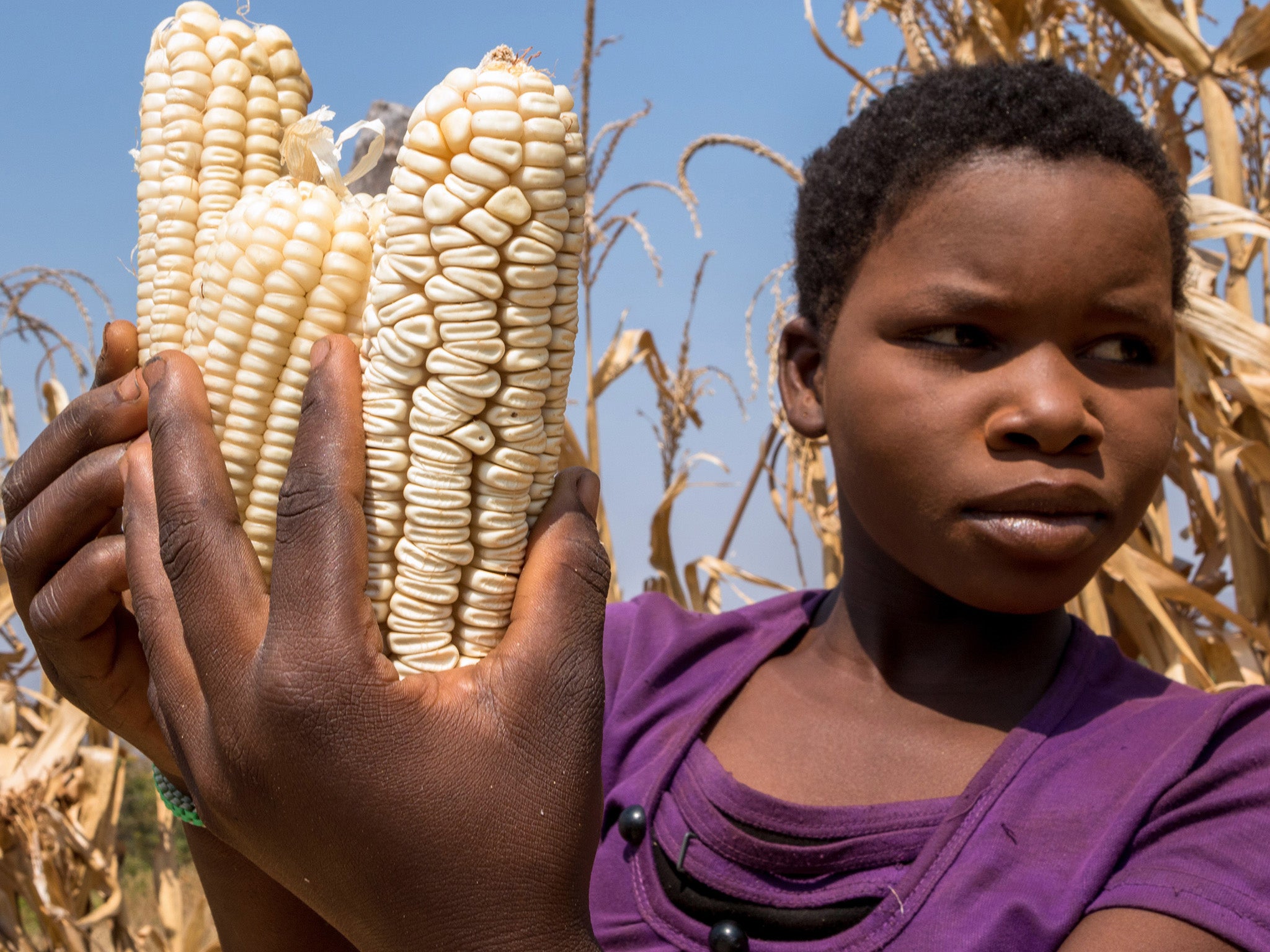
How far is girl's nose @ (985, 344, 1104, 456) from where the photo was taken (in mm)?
1326

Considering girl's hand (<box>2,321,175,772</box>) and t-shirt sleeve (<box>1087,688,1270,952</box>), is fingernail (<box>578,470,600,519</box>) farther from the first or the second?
t-shirt sleeve (<box>1087,688,1270,952</box>)

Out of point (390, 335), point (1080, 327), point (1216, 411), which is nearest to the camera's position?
point (390, 335)

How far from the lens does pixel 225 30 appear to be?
4.60 ft

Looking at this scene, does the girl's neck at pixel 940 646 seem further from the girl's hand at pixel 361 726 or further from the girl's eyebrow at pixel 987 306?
the girl's hand at pixel 361 726

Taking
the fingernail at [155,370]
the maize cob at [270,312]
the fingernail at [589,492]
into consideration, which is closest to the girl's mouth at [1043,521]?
the fingernail at [589,492]

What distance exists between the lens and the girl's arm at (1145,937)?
117cm

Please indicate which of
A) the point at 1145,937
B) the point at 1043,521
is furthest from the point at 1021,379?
the point at 1145,937

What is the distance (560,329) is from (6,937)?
3.22 m

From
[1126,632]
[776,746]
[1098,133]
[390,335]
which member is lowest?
[1126,632]

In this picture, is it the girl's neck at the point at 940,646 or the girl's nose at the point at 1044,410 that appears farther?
the girl's neck at the point at 940,646

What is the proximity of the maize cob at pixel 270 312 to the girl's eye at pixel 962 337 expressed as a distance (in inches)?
30.0

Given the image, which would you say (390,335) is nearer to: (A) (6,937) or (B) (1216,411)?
(B) (1216,411)

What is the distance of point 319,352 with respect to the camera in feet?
3.61

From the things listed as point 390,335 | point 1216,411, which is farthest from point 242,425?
point 1216,411
